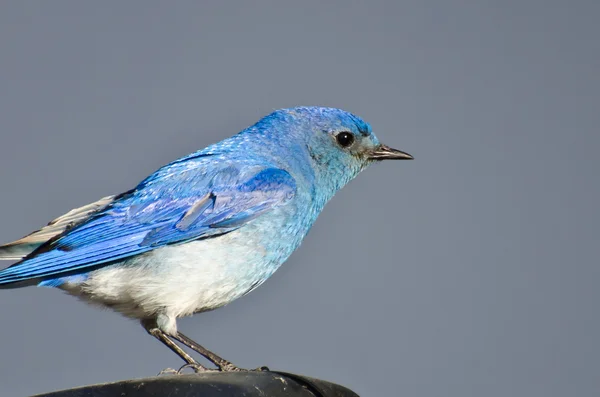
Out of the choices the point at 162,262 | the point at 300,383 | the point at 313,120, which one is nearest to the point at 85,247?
the point at 162,262

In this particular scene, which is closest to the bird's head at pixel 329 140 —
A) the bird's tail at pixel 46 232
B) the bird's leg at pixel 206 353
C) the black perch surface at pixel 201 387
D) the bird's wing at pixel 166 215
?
the bird's wing at pixel 166 215

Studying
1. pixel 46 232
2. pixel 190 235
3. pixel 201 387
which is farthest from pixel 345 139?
pixel 201 387

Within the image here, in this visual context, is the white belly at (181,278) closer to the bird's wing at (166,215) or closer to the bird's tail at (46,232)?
the bird's wing at (166,215)

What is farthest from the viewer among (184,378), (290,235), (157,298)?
(290,235)

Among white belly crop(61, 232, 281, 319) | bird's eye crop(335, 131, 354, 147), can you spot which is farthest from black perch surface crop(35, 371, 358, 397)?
bird's eye crop(335, 131, 354, 147)

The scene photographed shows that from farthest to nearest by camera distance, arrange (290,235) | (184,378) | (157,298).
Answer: (290,235) → (157,298) → (184,378)

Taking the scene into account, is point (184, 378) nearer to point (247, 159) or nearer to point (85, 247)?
point (85, 247)
